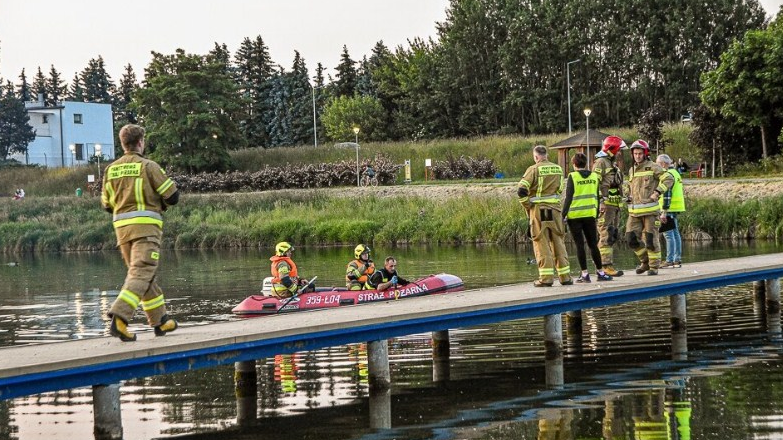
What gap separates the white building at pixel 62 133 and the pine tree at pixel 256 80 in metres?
13.7

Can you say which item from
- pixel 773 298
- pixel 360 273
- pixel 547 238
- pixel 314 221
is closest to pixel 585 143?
pixel 314 221

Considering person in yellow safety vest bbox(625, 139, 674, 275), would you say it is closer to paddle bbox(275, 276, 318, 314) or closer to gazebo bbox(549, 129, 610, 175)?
paddle bbox(275, 276, 318, 314)

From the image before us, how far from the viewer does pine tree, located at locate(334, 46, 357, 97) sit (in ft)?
335

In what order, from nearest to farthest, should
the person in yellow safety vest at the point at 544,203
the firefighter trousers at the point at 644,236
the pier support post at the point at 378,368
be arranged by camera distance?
the pier support post at the point at 378,368 → the person in yellow safety vest at the point at 544,203 → the firefighter trousers at the point at 644,236

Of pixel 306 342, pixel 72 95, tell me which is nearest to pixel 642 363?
pixel 306 342

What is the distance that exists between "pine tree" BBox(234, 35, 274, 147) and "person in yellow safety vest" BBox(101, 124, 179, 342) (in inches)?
3692

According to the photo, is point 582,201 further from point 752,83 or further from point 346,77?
point 346,77

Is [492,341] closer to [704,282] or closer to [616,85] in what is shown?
[704,282]

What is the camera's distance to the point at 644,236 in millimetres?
18219

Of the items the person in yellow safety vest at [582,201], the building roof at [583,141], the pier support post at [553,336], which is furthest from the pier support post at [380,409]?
the building roof at [583,141]

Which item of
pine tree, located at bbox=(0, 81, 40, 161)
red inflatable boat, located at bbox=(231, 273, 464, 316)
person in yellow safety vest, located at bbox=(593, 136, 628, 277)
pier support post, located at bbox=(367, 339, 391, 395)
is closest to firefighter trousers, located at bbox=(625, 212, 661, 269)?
person in yellow safety vest, located at bbox=(593, 136, 628, 277)

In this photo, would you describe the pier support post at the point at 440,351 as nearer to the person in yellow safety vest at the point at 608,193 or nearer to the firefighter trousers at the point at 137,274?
the person in yellow safety vest at the point at 608,193

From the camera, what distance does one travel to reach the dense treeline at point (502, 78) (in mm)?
71250

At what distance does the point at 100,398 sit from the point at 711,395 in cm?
646
